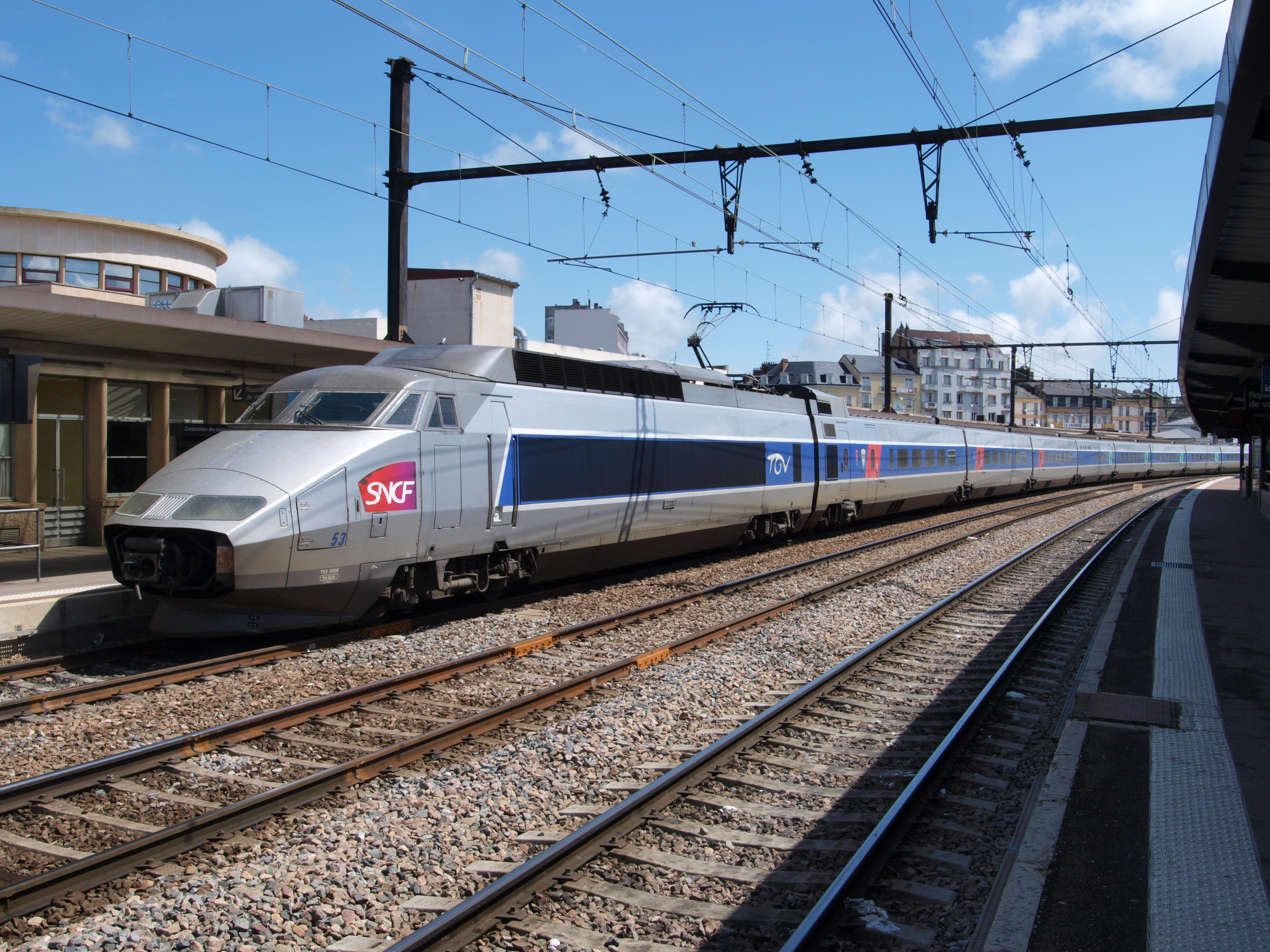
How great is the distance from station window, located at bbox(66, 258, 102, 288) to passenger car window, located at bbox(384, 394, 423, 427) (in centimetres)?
2316

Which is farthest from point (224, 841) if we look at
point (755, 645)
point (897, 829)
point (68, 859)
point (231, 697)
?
point (755, 645)

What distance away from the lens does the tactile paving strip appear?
3781 millimetres

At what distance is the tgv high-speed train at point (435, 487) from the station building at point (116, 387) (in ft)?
7.23

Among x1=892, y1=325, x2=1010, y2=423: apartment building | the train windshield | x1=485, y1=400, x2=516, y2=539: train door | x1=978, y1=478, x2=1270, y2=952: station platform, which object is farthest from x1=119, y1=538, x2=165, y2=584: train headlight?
x1=892, y1=325, x2=1010, y2=423: apartment building

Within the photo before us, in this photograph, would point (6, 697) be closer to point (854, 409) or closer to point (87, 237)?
point (854, 409)

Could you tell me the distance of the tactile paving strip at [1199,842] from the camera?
3.78 metres

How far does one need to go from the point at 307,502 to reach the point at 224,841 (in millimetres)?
3832

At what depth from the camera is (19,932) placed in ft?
12.7

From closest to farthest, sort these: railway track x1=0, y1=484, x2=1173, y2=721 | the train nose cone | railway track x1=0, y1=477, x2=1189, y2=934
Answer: railway track x1=0, y1=477, x2=1189, y2=934
railway track x1=0, y1=484, x2=1173, y2=721
the train nose cone

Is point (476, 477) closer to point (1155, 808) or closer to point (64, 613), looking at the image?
point (64, 613)

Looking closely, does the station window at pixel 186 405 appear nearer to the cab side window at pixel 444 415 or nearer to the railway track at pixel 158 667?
the railway track at pixel 158 667

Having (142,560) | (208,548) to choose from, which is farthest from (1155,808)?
(142,560)

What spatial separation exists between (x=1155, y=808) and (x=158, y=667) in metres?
7.79

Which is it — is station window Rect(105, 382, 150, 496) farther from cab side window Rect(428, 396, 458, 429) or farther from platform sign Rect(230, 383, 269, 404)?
cab side window Rect(428, 396, 458, 429)
